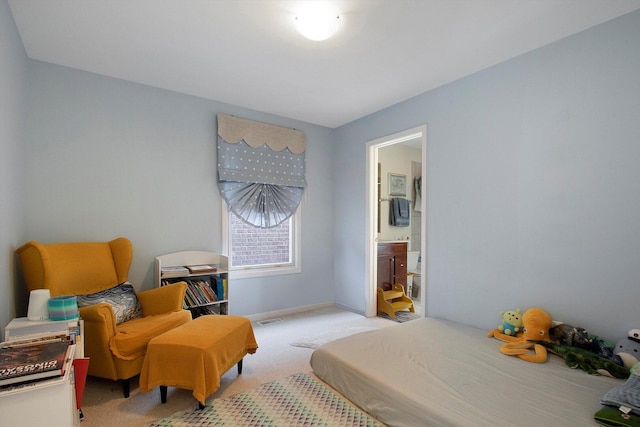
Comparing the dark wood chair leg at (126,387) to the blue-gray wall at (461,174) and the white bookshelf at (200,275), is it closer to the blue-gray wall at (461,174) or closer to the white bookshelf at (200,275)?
the blue-gray wall at (461,174)

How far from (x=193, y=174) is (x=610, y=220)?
3616mm

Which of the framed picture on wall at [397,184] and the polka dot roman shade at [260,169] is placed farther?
the framed picture on wall at [397,184]

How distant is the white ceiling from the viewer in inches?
77.6

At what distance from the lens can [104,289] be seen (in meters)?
2.57

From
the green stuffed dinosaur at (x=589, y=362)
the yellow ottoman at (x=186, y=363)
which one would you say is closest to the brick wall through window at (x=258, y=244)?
the yellow ottoman at (x=186, y=363)

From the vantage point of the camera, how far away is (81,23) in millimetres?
2150

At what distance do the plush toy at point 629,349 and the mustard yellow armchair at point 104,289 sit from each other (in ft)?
9.84

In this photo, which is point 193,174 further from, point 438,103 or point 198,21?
point 438,103

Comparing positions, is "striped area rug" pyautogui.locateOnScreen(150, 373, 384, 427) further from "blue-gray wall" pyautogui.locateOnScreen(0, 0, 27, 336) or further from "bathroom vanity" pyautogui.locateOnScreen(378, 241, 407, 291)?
"bathroom vanity" pyautogui.locateOnScreen(378, 241, 407, 291)

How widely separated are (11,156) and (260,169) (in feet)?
7.10

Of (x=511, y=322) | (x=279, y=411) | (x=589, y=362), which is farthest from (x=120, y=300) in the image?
(x=589, y=362)

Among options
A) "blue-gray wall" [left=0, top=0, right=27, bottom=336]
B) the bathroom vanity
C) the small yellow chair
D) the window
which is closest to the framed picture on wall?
the bathroom vanity

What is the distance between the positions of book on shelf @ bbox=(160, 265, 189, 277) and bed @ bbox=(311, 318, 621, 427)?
5.08 ft

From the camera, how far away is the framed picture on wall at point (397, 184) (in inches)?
199
